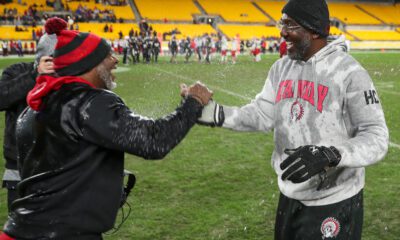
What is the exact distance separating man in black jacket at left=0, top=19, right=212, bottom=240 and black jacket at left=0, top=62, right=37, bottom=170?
1.07 m

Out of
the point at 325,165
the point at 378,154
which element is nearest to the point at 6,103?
the point at 325,165

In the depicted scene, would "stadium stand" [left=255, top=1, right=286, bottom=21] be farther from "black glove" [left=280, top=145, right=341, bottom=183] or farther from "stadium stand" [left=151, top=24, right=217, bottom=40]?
"black glove" [left=280, top=145, right=341, bottom=183]

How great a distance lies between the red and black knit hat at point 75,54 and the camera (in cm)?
221

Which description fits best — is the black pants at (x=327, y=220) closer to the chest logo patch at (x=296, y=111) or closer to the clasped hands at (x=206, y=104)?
the chest logo patch at (x=296, y=111)

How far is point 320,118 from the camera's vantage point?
257cm

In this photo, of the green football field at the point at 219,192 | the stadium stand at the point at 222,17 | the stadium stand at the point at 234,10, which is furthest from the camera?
the stadium stand at the point at 234,10

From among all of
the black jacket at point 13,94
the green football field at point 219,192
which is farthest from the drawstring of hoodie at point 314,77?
the green football field at point 219,192

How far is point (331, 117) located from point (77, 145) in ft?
4.58

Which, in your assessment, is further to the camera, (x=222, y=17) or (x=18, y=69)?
(x=222, y=17)

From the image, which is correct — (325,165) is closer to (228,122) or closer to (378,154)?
(378,154)

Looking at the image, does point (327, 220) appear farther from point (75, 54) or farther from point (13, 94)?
point (13, 94)

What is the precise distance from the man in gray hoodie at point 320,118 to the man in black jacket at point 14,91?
52.2 inches

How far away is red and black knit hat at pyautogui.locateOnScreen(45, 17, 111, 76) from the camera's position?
221cm

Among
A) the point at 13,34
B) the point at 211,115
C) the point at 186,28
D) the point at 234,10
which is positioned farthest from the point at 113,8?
the point at 211,115
